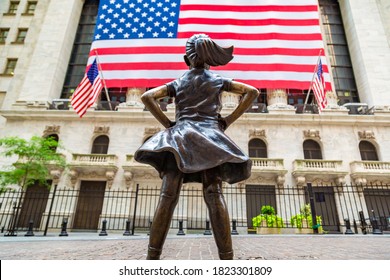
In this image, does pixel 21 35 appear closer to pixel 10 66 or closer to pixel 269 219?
pixel 10 66

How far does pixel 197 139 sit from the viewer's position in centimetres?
228

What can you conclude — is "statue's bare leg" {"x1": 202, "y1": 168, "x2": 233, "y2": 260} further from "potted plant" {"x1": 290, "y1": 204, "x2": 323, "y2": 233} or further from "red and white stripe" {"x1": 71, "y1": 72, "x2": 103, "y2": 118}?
"red and white stripe" {"x1": 71, "y1": 72, "x2": 103, "y2": 118}

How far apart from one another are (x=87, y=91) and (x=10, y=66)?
15.7 meters

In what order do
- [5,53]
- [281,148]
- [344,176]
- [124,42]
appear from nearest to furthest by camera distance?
[124,42], [344,176], [281,148], [5,53]

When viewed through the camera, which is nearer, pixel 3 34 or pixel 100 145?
pixel 100 145

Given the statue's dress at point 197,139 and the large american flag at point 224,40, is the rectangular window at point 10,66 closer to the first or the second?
the large american flag at point 224,40

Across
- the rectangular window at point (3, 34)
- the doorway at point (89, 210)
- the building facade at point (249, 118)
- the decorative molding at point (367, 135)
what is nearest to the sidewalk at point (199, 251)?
the building facade at point (249, 118)

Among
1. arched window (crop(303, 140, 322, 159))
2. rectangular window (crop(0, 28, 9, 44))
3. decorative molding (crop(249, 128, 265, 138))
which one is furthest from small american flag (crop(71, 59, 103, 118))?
rectangular window (crop(0, 28, 9, 44))

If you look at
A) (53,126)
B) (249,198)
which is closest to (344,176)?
(249,198)

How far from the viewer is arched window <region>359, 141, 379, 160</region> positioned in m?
18.3

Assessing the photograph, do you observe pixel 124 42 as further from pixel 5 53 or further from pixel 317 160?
pixel 5 53

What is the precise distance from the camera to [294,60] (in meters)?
Answer: 13.9

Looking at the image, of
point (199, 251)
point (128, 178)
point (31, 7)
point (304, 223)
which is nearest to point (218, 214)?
point (199, 251)

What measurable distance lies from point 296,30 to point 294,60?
1.96m
